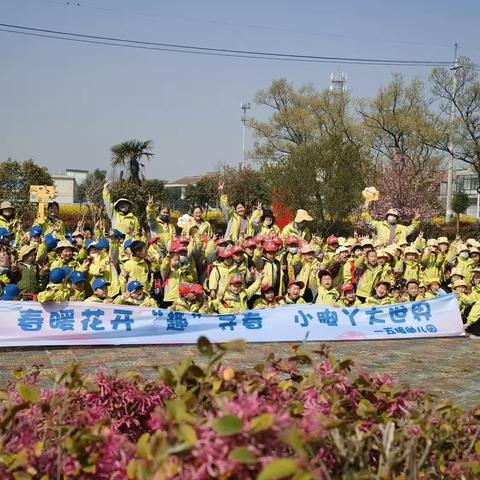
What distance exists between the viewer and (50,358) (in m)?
7.54

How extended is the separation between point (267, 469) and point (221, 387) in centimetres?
79

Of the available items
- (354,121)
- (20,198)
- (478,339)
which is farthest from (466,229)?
(478,339)

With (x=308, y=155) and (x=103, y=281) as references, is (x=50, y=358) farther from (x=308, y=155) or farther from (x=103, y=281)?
(x=308, y=155)

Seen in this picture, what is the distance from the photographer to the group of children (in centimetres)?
921

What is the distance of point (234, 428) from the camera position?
1714mm

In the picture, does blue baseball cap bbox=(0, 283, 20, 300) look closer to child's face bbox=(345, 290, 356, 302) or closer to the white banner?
the white banner

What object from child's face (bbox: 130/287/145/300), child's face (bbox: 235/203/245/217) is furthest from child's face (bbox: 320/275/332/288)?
child's face (bbox: 235/203/245/217)

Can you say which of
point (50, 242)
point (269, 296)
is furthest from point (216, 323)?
point (50, 242)

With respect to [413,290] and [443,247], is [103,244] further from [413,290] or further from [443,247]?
[443,247]

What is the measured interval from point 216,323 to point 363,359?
6.53 ft

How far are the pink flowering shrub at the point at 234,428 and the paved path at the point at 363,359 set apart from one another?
12.8 feet

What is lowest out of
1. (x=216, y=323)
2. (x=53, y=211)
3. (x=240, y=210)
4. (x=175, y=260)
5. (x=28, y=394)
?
(x=216, y=323)

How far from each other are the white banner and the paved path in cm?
15

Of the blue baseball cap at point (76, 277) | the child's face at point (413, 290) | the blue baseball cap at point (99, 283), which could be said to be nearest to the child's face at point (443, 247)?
the child's face at point (413, 290)
